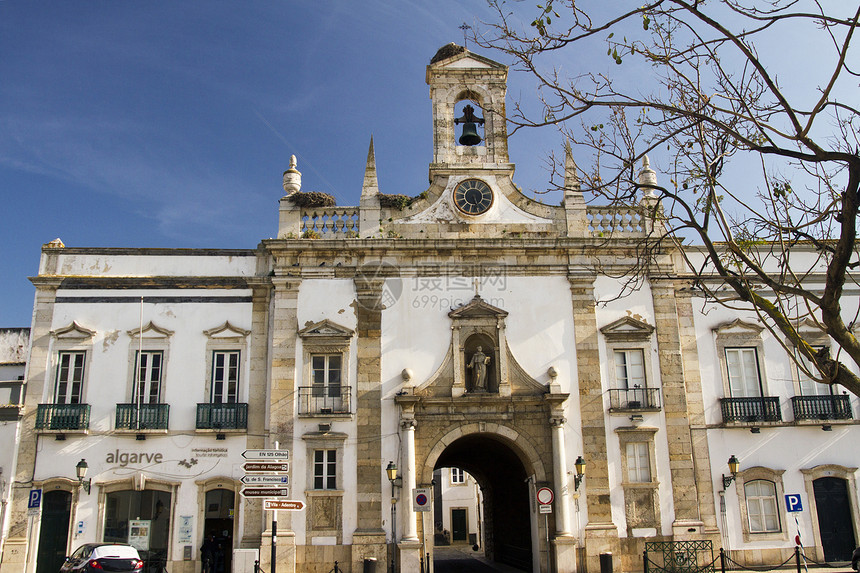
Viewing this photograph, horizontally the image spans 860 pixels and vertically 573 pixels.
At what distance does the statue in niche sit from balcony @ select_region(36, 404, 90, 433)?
33.3ft

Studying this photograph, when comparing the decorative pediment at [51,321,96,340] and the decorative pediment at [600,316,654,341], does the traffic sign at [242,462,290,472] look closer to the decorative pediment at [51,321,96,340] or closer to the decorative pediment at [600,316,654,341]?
the decorative pediment at [51,321,96,340]

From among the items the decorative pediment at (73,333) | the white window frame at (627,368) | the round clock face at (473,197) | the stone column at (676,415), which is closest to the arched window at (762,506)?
the stone column at (676,415)

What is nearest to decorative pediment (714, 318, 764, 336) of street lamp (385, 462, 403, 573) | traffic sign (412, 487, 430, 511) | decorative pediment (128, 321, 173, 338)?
traffic sign (412, 487, 430, 511)

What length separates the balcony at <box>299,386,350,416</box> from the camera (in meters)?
19.3

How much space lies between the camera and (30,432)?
1917cm

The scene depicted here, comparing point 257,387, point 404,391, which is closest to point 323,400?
point 257,387

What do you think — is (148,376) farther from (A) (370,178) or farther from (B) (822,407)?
(B) (822,407)

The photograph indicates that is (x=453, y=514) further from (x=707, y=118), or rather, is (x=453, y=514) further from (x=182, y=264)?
(x=707, y=118)

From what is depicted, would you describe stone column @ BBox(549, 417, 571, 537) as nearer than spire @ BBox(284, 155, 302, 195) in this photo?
Yes

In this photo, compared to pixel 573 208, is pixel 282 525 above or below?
below

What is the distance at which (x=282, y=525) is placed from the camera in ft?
60.6

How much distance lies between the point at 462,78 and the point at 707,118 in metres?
15.5

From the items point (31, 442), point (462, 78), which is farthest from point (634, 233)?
point (31, 442)

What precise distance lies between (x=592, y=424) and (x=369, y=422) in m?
5.84
